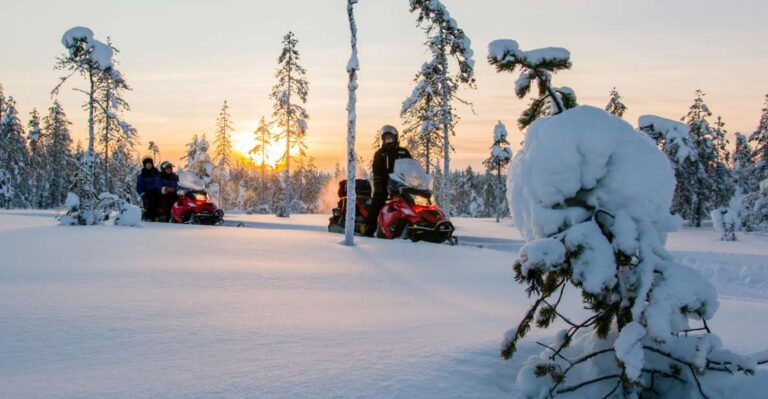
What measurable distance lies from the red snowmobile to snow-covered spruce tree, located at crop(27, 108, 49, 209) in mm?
46999

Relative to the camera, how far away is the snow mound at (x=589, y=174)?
250 cm

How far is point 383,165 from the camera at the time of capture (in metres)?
12.2

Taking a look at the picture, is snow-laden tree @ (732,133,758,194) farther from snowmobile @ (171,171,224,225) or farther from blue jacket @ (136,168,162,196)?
blue jacket @ (136,168,162,196)

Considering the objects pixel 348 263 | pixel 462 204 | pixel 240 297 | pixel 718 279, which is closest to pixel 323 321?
pixel 240 297

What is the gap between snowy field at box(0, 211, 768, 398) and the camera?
8.23 feet

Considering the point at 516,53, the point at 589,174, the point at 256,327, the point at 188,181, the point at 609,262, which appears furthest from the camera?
the point at 188,181

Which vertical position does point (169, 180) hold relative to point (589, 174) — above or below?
above

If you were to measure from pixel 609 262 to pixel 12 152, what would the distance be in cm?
5837

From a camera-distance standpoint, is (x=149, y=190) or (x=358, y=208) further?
(x=149, y=190)

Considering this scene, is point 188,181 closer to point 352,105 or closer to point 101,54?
point 352,105

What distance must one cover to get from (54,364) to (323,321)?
5.55 ft

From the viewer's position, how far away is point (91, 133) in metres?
24.9

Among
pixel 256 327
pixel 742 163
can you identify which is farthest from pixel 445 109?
pixel 742 163

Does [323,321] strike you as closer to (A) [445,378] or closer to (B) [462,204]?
(A) [445,378]
